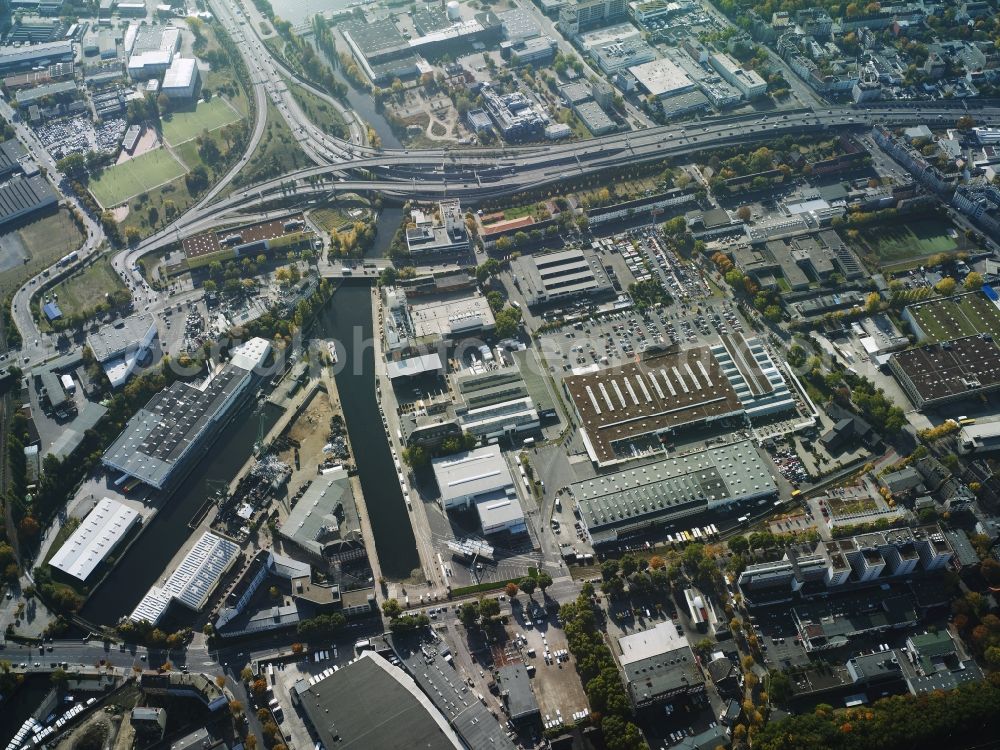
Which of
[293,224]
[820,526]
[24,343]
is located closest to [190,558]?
[24,343]

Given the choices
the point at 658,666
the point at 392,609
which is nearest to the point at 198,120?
the point at 392,609

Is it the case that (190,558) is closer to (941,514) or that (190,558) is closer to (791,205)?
(941,514)

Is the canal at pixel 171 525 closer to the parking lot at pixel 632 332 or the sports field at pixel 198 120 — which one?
the parking lot at pixel 632 332

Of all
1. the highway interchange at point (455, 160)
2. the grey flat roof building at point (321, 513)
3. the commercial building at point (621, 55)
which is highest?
the commercial building at point (621, 55)

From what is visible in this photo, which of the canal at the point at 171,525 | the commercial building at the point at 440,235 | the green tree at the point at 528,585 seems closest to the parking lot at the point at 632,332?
the commercial building at the point at 440,235

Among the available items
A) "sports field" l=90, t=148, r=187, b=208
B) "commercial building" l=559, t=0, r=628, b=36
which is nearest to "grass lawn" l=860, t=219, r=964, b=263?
"commercial building" l=559, t=0, r=628, b=36

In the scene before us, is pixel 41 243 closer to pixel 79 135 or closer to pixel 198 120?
pixel 79 135

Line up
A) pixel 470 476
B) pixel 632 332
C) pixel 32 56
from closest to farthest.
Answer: pixel 470 476 → pixel 632 332 → pixel 32 56
